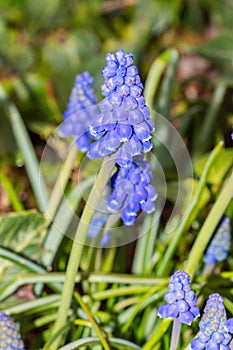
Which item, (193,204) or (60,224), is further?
(60,224)

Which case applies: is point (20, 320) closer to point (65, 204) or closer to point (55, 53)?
point (65, 204)

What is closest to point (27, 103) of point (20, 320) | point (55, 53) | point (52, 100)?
point (52, 100)

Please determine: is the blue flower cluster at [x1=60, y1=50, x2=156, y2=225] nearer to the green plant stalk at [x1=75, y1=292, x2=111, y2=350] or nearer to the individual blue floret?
the individual blue floret

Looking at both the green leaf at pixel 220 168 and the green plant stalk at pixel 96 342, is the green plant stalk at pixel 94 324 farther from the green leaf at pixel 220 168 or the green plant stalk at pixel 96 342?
the green leaf at pixel 220 168

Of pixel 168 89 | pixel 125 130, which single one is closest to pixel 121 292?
pixel 125 130

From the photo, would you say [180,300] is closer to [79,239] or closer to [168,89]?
[79,239]

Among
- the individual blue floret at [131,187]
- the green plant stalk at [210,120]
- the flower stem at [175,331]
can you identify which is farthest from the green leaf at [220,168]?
the flower stem at [175,331]

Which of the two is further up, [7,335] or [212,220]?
[212,220]
